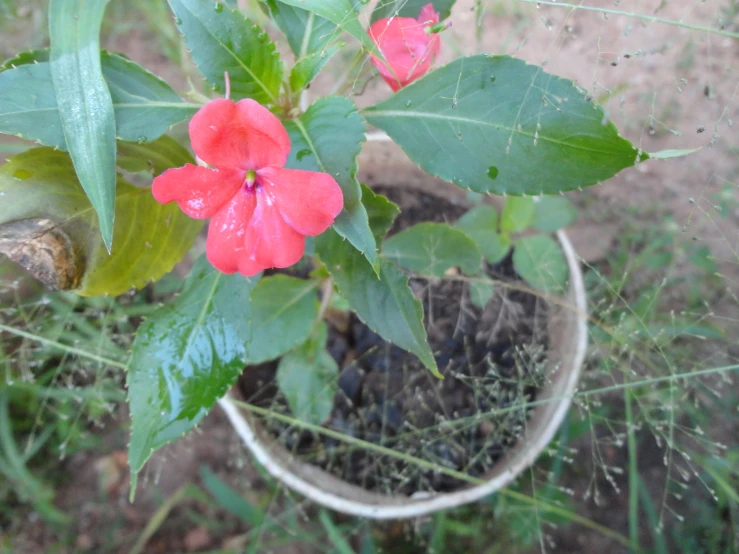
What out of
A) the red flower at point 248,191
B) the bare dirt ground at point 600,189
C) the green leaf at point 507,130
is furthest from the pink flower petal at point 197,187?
the bare dirt ground at point 600,189

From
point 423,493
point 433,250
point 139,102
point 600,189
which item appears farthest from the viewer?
point 600,189

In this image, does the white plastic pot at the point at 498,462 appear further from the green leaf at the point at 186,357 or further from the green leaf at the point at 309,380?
the green leaf at the point at 186,357

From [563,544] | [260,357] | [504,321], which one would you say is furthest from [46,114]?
[563,544]

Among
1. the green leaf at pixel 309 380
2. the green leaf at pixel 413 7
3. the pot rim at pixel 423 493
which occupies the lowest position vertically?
the pot rim at pixel 423 493

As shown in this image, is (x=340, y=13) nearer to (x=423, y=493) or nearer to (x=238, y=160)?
(x=238, y=160)

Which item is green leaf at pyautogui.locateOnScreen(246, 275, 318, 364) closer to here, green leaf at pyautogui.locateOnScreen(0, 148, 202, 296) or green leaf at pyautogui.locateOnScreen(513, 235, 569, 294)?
green leaf at pyautogui.locateOnScreen(0, 148, 202, 296)

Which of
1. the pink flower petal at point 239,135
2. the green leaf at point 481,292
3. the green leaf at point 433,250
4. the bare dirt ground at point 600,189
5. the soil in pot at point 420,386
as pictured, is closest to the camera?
the pink flower petal at point 239,135

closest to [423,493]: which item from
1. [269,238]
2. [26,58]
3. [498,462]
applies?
[498,462]

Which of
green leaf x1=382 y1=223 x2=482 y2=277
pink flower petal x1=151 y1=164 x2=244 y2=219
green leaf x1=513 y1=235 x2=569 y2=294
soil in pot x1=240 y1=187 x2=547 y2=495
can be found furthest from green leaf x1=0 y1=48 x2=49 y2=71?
green leaf x1=513 y1=235 x2=569 y2=294

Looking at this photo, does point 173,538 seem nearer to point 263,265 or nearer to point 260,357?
point 260,357

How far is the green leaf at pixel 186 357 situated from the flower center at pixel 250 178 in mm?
181

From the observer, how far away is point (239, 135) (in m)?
0.52

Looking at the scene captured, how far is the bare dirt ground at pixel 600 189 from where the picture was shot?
1262mm

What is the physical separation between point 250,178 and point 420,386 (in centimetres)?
61
